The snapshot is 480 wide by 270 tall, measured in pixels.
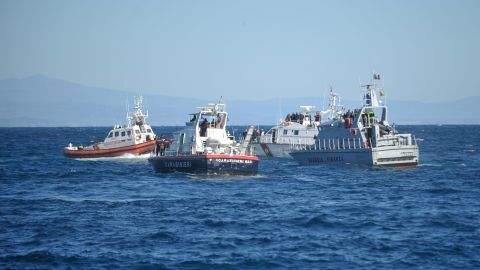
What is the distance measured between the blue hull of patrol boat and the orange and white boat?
25.4m

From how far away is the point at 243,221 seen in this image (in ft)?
102

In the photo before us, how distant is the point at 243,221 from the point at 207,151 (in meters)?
17.7

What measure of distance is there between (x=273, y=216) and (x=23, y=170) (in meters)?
35.8

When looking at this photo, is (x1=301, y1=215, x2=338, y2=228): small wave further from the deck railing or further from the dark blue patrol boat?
the deck railing

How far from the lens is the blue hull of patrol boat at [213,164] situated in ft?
155

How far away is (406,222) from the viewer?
1199 inches

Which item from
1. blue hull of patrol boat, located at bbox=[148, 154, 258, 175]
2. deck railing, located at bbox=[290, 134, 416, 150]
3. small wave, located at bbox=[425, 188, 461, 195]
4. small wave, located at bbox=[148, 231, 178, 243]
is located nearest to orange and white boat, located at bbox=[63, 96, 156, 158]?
deck railing, located at bbox=[290, 134, 416, 150]

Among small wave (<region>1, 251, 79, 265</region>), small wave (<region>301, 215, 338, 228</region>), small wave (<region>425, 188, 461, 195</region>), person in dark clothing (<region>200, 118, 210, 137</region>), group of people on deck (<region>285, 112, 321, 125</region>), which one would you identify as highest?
group of people on deck (<region>285, 112, 321, 125</region>)

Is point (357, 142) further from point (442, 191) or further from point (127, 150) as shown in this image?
point (127, 150)

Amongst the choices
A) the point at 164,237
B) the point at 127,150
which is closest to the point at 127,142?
the point at 127,150

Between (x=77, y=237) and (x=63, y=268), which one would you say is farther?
(x=77, y=237)

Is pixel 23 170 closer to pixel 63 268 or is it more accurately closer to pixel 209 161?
pixel 209 161

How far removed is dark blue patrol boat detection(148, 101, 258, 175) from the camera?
47.4 meters

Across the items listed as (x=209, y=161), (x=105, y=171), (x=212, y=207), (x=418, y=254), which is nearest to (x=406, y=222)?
(x=418, y=254)
